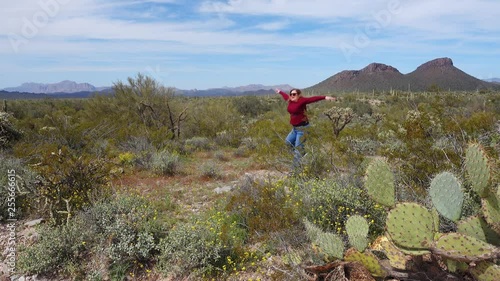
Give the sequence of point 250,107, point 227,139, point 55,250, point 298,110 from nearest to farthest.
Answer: point 55,250, point 298,110, point 227,139, point 250,107

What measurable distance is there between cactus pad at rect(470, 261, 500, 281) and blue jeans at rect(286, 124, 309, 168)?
415 cm

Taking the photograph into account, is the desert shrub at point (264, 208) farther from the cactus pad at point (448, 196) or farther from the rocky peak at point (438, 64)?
the rocky peak at point (438, 64)

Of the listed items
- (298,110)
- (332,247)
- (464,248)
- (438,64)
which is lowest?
(332,247)

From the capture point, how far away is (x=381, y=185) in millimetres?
3225

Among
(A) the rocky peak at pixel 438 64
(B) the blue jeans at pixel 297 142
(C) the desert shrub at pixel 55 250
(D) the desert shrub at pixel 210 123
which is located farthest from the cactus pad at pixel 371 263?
(A) the rocky peak at pixel 438 64

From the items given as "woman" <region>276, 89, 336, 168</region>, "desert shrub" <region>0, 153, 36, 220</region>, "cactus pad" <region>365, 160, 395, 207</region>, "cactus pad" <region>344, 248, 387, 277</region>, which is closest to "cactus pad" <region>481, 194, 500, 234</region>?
"cactus pad" <region>365, 160, 395, 207</region>

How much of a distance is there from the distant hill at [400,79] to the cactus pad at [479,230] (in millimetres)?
59872

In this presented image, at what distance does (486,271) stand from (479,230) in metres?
0.36

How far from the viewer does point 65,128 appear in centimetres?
1083

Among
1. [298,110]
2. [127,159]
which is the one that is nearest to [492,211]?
[298,110]

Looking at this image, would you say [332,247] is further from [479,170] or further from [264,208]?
[264,208]

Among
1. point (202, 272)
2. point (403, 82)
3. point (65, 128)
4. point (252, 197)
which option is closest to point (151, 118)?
point (65, 128)

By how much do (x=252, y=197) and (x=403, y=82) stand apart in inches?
2672

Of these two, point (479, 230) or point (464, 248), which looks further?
point (479, 230)
